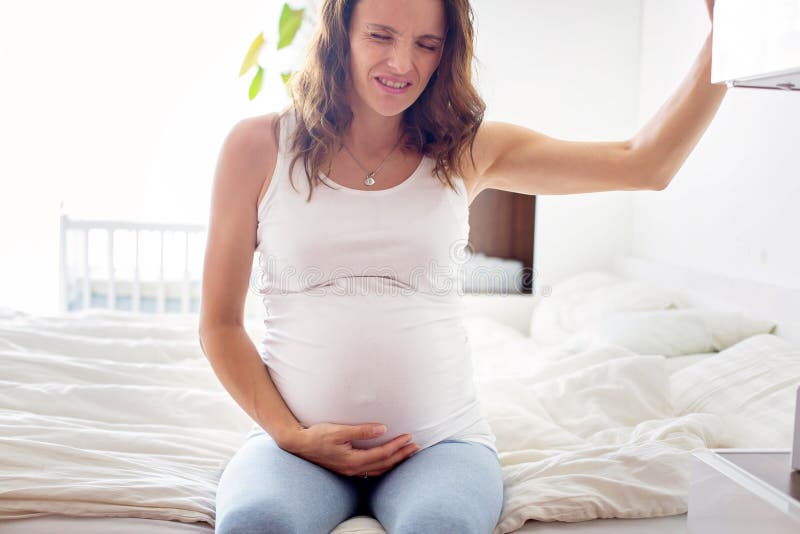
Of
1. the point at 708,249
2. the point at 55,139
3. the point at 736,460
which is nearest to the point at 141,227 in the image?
the point at 55,139

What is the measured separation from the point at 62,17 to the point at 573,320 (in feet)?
10.4

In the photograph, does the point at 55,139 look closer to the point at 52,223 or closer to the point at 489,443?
the point at 52,223

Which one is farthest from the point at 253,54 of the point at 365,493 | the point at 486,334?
the point at 365,493

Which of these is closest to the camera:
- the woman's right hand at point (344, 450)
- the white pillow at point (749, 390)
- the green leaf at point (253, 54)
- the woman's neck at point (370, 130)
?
the woman's right hand at point (344, 450)

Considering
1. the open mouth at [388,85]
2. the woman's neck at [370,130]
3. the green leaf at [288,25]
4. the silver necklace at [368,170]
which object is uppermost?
the green leaf at [288,25]

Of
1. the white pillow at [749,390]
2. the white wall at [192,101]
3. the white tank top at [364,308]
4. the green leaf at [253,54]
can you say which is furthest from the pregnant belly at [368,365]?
the green leaf at [253,54]

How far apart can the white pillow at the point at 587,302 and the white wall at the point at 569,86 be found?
324mm

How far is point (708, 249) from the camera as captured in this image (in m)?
2.57

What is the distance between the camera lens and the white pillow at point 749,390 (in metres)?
1.43

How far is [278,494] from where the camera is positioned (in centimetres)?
96

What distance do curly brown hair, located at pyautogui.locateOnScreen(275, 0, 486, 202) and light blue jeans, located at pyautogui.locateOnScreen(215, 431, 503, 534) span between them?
1.42 feet

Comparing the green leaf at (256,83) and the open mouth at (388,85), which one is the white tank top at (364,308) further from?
the green leaf at (256,83)

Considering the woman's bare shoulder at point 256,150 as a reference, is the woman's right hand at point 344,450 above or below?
below

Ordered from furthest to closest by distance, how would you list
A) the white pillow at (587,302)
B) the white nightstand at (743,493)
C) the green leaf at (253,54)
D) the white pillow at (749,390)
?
the green leaf at (253,54) → the white pillow at (587,302) → the white pillow at (749,390) → the white nightstand at (743,493)
